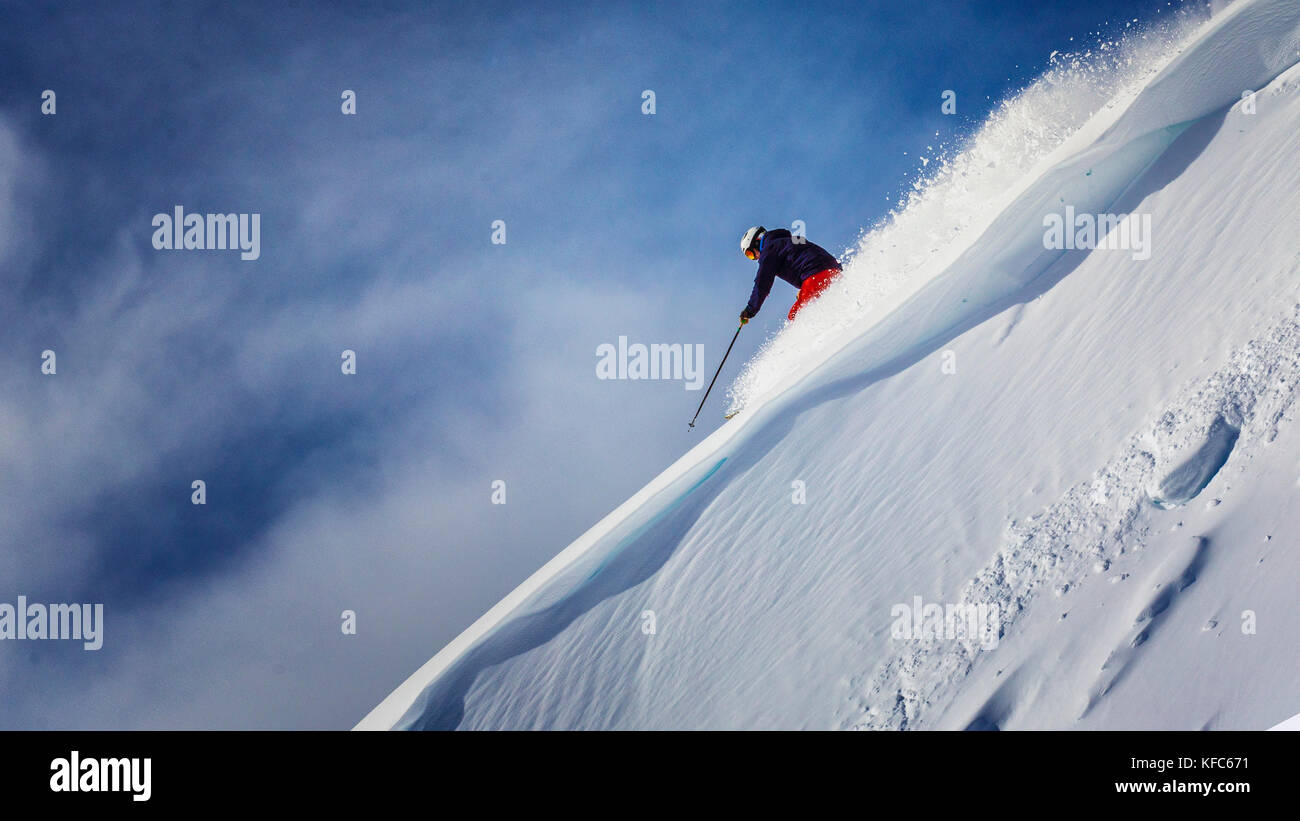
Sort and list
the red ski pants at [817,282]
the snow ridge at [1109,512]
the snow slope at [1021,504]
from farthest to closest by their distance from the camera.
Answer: the red ski pants at [817,282], the snow ridge at [1109,512], the snow slope at [1021,504]

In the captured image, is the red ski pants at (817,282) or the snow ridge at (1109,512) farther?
the red ski pants at (817,282)

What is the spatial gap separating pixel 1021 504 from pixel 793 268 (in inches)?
194

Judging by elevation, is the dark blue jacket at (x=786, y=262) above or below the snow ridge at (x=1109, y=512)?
above

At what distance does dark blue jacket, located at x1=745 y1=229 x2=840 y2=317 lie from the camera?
7.67m

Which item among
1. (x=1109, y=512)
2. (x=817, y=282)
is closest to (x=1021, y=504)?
(x=1109, y=512)

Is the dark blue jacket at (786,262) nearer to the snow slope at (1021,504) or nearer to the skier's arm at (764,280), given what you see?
the skier's arm at (764,280)

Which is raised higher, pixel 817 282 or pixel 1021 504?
pixel 817 282

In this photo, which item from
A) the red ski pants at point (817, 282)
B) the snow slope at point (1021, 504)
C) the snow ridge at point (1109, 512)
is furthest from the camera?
the red ski pants at point (817, 282)

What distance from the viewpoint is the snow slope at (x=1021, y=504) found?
250 cm

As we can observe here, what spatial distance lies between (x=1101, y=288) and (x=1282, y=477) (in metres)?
2.06

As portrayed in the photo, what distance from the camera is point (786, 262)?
306 inches

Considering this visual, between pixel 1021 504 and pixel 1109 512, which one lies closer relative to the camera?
pixel 1109 512

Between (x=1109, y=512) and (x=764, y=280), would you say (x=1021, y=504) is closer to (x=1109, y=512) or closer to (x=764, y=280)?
(x=1109, y=512)

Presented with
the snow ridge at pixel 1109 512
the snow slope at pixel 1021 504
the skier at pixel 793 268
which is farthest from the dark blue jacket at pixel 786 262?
the snow ridge at pixel 1109 512
